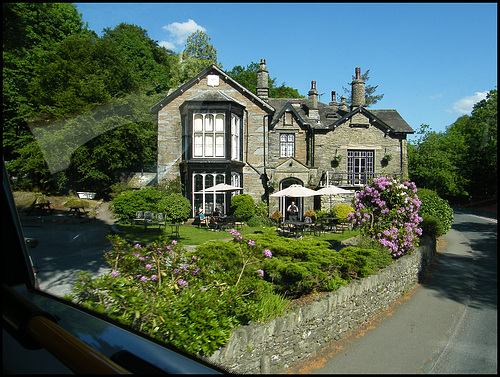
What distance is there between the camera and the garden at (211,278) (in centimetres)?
221

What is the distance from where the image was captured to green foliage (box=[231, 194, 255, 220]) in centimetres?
1274

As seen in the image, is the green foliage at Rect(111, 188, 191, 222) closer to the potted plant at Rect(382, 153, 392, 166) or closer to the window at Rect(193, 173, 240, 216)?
the window at Rect(193, 173, 240, 216)

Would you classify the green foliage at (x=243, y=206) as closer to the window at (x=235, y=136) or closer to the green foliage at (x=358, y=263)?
the window at (x=235, y=136)

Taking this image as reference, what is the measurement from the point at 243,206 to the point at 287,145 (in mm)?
5001

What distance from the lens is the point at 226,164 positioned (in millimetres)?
13242

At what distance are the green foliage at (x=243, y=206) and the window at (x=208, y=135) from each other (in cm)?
190

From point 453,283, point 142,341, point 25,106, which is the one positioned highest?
point 25,106

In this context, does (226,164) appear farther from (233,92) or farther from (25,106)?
(25,106)

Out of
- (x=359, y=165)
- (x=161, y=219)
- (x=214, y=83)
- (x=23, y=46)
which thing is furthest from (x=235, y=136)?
(x=23, y=46)

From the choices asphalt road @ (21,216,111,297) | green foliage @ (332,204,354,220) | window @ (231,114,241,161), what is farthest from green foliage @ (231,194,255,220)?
asphalt road @ (21,216,111,297)

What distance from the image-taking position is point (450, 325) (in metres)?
1.33

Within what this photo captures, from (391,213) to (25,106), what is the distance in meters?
6.23

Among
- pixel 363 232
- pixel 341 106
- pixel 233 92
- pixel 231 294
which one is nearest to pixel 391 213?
pixel 363 232

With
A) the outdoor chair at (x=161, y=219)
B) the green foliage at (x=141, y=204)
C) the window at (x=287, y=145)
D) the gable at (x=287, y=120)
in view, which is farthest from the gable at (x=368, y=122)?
the outdoor chair at (x=161, y=219)
